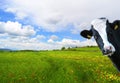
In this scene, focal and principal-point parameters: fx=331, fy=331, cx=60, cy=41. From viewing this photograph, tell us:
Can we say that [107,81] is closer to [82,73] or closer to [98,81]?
[98,81]

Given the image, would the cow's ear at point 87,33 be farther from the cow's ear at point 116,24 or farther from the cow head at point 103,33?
the cow's ear at point 116,24

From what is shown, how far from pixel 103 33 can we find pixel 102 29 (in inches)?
14.7

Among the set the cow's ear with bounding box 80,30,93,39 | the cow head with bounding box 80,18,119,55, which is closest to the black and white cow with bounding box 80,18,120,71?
the cow head with bounding box 80,18,119,55

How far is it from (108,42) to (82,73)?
11178 mm

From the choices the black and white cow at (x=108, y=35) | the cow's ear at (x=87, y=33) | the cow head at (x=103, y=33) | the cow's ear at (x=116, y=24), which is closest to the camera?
the cow head at (x=103, y=33)

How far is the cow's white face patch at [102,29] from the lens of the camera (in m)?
13.8

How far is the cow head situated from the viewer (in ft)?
44.9

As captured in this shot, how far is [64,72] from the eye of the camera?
25.2 meters

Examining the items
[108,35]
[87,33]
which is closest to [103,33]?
[108,35]

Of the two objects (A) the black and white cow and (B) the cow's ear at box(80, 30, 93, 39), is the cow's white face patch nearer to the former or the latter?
(A) the black and white cow

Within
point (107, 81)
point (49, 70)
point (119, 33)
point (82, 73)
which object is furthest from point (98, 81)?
point (119, 33)

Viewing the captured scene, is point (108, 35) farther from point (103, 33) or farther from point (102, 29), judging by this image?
point (102, 29)

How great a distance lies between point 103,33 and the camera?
14.9 meters

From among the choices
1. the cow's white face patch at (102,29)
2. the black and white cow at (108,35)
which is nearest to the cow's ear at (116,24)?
the black and white cow at (108,35)
